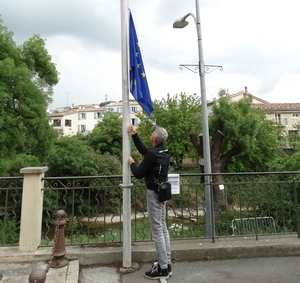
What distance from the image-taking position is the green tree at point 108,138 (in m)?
27.1

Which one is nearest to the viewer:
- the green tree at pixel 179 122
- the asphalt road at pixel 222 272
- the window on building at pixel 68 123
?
the asphalt road at pixel 222 272

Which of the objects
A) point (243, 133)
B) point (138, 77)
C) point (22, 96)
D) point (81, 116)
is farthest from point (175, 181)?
point (81, 116)

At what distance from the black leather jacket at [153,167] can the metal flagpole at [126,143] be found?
358 millimetres

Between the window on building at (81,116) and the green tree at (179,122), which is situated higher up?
the window on building at (81,116)

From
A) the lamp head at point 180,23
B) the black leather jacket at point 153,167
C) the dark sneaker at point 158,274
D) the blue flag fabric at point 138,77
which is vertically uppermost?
the lamp head at point 180,23

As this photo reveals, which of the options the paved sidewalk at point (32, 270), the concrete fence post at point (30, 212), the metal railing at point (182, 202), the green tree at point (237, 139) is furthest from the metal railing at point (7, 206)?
the green tree at point (237, 139)

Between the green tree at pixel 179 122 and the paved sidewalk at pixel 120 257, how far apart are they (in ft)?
72.5

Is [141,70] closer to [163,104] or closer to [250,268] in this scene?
[250,268]

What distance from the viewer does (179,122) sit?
88.5 ft

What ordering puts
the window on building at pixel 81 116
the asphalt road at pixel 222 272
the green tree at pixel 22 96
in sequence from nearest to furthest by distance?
the asphalt road at pixel 222 272 < the green tree at pixel 22 96 < the window on building at pixel 81 116

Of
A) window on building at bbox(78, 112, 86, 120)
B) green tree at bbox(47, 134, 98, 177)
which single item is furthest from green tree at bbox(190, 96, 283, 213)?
window on building at bbox(78, 112, 86, 120)

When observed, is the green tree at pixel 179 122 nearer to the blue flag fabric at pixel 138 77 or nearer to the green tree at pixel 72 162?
the green tree at pixel 72 162

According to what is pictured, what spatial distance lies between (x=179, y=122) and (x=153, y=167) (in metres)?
24.0

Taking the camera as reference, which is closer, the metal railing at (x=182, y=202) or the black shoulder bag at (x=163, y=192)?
the black shoulder bag at (x=163, y=192)
